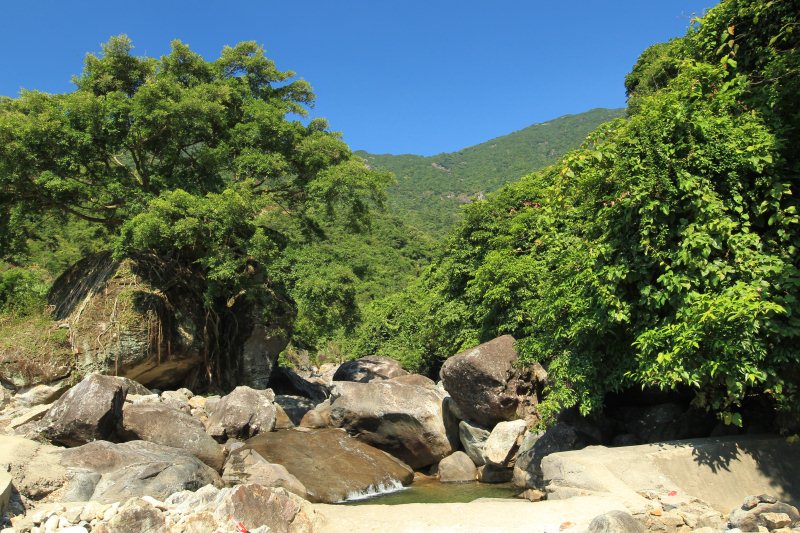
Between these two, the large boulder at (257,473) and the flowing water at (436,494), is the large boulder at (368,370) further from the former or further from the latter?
the large boulder at (257,473)

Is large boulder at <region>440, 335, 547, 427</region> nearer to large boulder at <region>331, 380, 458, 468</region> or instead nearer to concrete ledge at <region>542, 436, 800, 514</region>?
large boulder at <region>331, 380, 458, 468</region>

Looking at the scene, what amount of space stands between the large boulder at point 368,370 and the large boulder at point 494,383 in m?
8.46

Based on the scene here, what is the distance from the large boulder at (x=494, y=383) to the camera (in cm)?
1349

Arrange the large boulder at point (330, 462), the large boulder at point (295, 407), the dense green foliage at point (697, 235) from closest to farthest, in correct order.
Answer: the dense green foliage at point (697, 235) → the large boulder at point (330, 462) → the large boulder at point (295, 407)

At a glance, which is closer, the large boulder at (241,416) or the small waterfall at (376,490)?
the small waterfall at (376,490)

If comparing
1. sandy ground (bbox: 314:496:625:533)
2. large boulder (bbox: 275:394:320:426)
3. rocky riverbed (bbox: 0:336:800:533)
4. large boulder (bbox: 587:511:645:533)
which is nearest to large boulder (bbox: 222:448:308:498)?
rocky riverbed (bbox: 0:336:800:533)

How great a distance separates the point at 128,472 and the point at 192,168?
1198 centimetres

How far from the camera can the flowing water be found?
11.6 m

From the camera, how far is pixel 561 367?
10195mm

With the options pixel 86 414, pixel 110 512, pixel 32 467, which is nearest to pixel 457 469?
pixel 110 512

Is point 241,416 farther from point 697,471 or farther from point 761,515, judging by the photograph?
point 761,515

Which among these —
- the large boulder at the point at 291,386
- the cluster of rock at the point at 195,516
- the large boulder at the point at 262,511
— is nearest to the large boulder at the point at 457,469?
the cluster of rock at the point at 195,516

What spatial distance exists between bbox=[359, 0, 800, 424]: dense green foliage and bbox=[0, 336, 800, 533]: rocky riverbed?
1211mm

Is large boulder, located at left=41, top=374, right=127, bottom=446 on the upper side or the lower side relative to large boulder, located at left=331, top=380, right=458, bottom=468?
upper
